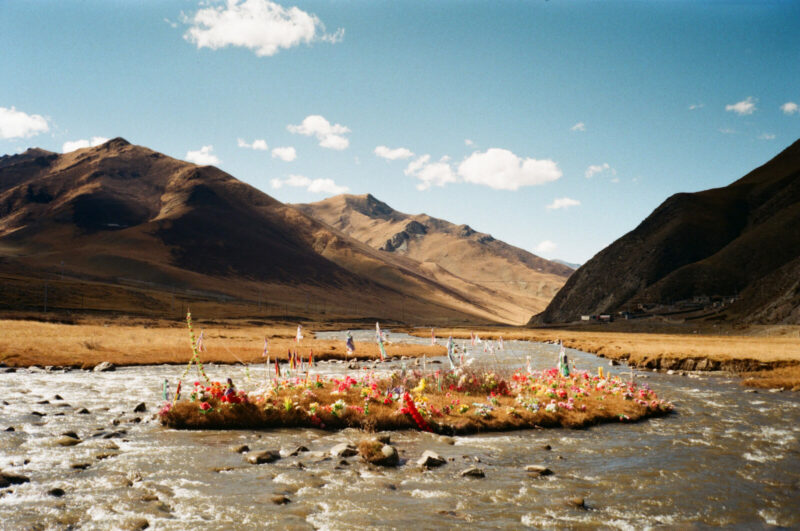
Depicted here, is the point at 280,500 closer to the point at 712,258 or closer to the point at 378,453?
the point at 378,453

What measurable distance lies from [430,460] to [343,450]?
314 centimetres

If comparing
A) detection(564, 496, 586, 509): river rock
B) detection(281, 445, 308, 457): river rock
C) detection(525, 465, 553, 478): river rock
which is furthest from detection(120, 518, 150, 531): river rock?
detection(525, 465, 553, 478): river rock

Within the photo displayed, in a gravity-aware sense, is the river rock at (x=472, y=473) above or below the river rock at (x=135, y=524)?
below

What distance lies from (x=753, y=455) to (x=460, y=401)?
11727mm

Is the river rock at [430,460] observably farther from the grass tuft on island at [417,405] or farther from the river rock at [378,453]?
the grass tuft on island at [417,405]

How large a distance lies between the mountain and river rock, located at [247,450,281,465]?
95.6 m

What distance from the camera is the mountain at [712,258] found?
10588 cm

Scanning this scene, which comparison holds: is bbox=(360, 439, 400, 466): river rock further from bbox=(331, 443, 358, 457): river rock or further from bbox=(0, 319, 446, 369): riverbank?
bbox=(0, 319, 446, 369): riverbank

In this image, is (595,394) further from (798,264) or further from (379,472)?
(798,264)

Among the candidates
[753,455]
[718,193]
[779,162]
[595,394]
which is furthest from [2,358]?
[779,162]

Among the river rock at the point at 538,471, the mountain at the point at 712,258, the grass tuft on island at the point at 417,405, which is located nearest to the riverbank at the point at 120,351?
the grass tuft on island at the point at 417,405

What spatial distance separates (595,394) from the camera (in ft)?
94.2

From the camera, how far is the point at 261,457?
1753cm

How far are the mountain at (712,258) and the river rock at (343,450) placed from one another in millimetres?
93276
